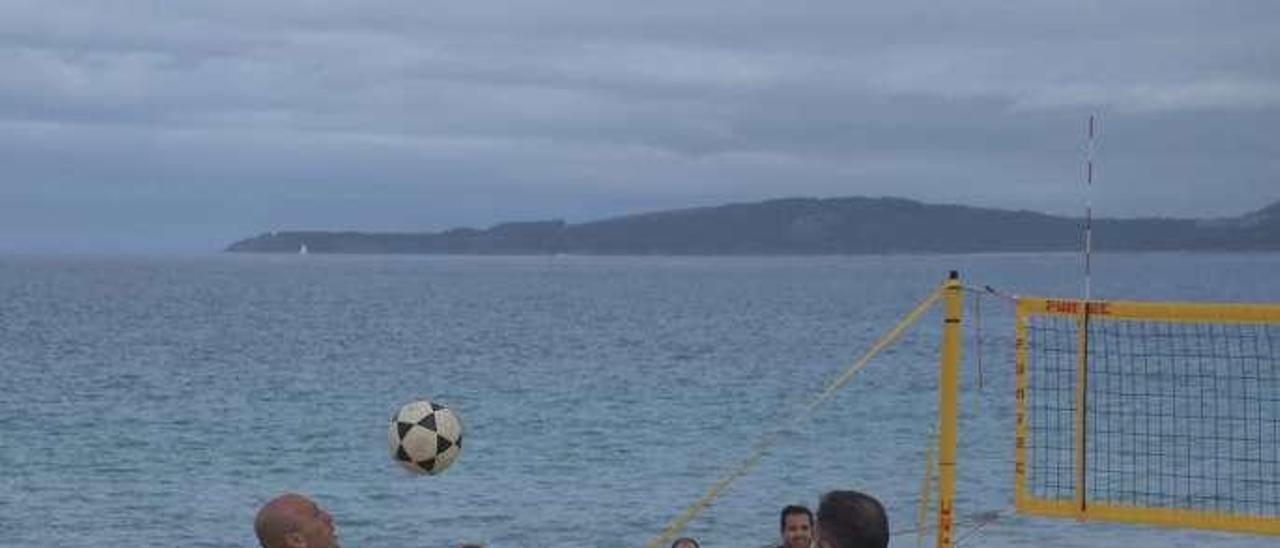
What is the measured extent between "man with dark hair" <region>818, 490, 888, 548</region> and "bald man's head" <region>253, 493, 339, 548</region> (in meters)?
1.55

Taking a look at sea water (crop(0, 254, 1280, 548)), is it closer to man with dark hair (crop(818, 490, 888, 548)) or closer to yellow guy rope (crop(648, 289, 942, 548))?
yellow guy rope (crop(648, 289, 942, 548))

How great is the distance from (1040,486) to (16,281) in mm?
154690

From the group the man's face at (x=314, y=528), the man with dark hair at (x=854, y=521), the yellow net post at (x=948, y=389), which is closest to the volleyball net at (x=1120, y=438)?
the yellow net post at (x=948, y=389)

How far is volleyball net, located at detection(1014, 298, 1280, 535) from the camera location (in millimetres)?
13508

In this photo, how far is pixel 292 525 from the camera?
6664 millimetres

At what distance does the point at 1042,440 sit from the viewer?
37.0 m

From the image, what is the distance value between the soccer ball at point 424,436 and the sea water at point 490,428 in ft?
14.7

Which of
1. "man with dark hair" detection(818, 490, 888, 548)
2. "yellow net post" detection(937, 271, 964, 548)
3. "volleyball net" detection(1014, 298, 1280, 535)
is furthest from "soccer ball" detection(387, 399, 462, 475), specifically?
"man with dark hair" detection(818, 490, 888, 548)

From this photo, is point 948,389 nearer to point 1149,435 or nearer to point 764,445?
point 764,445

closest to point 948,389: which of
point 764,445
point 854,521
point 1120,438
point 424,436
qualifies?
point 424,436

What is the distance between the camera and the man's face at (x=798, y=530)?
459 inches

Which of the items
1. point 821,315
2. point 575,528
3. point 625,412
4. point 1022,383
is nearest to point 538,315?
point 821,315

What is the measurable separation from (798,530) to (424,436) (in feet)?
8.13

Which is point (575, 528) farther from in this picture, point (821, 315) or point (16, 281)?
point (16, 281)
